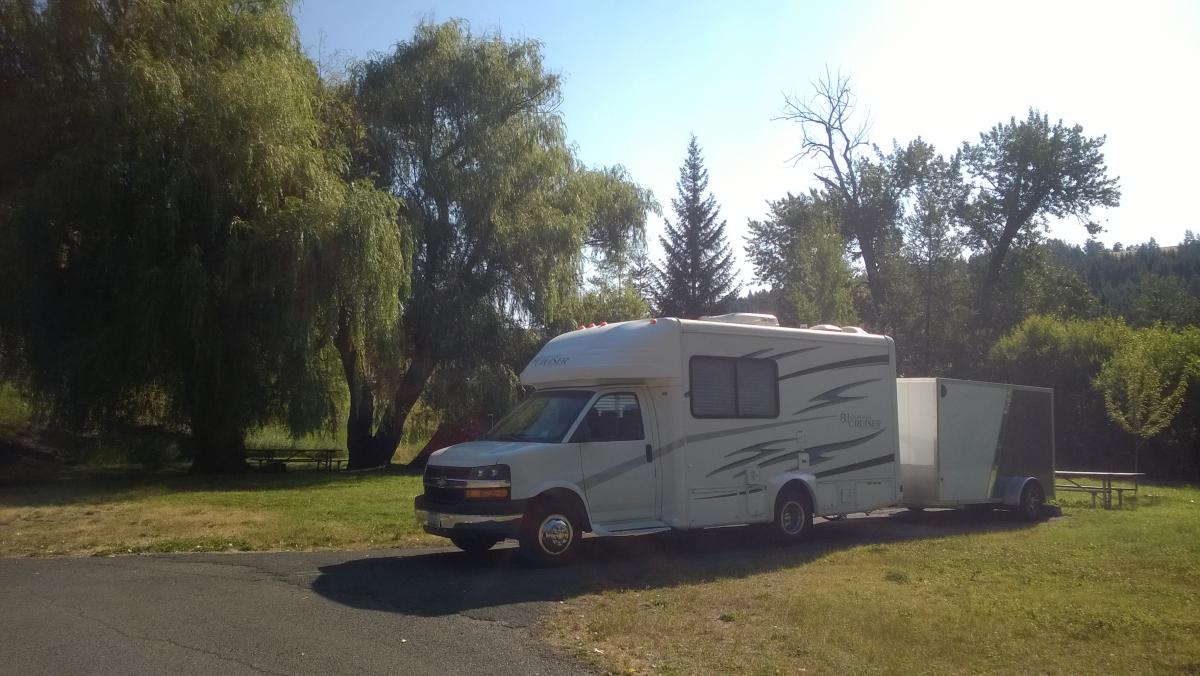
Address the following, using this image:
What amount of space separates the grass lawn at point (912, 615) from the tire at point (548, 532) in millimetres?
1343

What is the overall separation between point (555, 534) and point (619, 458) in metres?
1.22

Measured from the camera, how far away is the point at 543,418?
11734 mm

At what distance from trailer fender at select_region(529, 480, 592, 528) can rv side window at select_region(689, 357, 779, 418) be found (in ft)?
6.22

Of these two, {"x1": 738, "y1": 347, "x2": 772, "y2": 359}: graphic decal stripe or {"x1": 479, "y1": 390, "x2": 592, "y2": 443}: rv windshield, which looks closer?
{"x1": 479, "y1": 390, "x2": 592, "y2": 443}: rv windshield

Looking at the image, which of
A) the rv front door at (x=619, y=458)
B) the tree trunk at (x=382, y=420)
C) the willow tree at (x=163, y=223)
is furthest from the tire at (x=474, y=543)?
the tree trunk at (x=382, y=420)

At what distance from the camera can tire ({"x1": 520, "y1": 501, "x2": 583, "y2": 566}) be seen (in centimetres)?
1077

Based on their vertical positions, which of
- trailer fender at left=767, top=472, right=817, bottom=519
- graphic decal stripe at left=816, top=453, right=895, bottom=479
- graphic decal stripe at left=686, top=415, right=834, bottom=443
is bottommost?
trailer fender at left=767, top=472, right=817, bottom=519

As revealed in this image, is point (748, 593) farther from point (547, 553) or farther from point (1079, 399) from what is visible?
point (1079, 399)

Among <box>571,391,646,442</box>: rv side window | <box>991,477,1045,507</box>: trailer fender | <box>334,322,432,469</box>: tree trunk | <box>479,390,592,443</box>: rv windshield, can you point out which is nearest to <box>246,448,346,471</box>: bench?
<box>334,322,432,469</box>: tree trunk

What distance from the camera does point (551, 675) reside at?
671 cm

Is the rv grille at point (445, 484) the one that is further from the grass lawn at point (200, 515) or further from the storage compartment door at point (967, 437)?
the storage compartment door at point (967, 437)

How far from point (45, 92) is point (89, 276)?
3870mm

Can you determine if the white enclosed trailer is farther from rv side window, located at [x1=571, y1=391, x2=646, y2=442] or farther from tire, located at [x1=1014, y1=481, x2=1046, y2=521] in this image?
rv side window, located at [x1=571, y1=391, x2=646, y2=442]

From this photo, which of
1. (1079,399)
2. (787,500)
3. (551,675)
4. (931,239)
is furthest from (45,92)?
(931,239)
